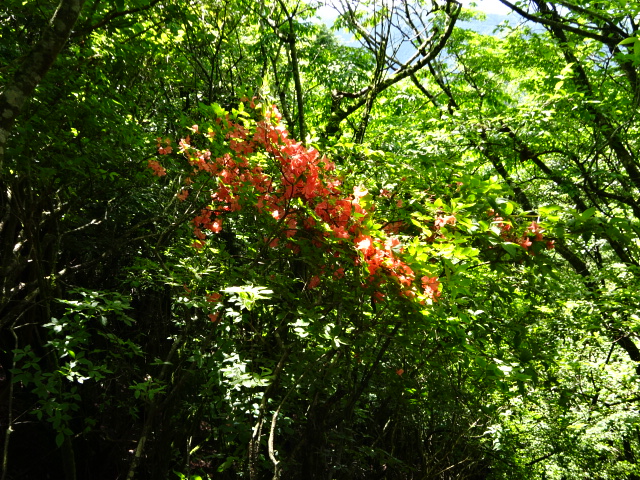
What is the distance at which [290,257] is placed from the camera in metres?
2.72

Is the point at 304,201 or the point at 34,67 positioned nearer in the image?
the point at 34,67

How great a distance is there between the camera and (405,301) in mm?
2184

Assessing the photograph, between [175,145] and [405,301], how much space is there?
2.41 m

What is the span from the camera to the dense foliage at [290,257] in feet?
7.75

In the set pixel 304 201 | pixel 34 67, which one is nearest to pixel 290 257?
pixel 304 201

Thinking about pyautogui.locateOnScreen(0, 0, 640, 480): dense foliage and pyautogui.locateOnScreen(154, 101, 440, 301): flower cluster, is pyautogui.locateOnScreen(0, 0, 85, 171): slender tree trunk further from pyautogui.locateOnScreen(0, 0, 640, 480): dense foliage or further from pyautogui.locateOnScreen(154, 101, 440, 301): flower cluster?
pyautogui.locateOnScreen(154, 101, 440, 301): flower cluster

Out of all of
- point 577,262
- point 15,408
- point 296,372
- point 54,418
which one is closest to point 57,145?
point 54,418

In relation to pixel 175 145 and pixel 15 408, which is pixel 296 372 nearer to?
pixel 175 145

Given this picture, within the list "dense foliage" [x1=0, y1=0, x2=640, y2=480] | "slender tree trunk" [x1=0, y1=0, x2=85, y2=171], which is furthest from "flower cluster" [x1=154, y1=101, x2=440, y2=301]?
"slender tree trunk" [x1=0, y1=0, x2=85, y2=171]

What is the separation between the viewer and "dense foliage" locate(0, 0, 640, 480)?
236 cm

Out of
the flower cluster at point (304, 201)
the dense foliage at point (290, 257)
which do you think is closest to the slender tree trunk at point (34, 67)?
the dense foliage at point (290, 257)

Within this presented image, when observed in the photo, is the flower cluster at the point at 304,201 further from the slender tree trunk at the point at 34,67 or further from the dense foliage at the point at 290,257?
the slender tree trunk at the point at 34,67

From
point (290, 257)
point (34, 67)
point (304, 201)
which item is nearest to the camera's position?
point (34, 67)

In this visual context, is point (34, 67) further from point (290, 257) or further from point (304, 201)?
point (290, 257)
